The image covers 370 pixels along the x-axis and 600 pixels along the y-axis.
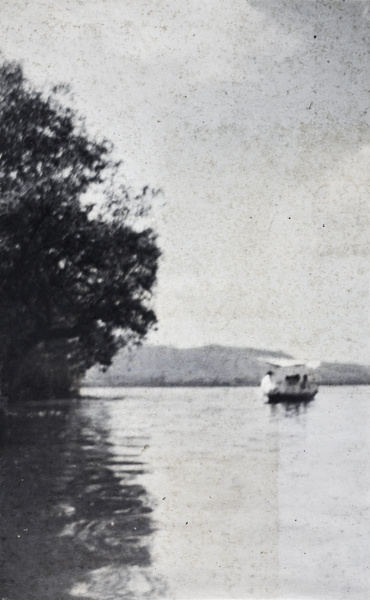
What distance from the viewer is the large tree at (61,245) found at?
1.80 meters

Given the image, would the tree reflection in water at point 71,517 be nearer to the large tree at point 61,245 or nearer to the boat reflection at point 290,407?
the large tree at point 61,245

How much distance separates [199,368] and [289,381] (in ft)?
0.95

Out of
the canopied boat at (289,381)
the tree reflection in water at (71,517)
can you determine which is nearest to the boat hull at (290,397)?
the canopied boat at (289,381)

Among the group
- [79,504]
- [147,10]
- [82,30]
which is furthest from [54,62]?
[79,504]

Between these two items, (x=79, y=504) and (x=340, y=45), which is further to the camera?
(x=340, y=45)

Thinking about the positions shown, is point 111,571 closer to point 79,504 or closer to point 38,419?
point 79,504

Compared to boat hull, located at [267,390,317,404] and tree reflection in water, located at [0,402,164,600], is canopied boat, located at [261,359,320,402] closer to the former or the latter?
boat hull, located at [267,390,317,404]

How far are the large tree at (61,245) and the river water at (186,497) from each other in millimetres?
188

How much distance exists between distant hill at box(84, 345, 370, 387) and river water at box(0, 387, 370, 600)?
1.4 inches

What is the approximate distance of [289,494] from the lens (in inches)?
71.4

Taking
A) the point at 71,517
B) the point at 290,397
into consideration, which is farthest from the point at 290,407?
the point at 71,517

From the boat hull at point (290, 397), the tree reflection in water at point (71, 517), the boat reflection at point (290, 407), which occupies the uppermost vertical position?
the boat hull at point (290, 397)

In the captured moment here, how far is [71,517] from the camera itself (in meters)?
1.77

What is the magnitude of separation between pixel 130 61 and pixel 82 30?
0.60 feet
